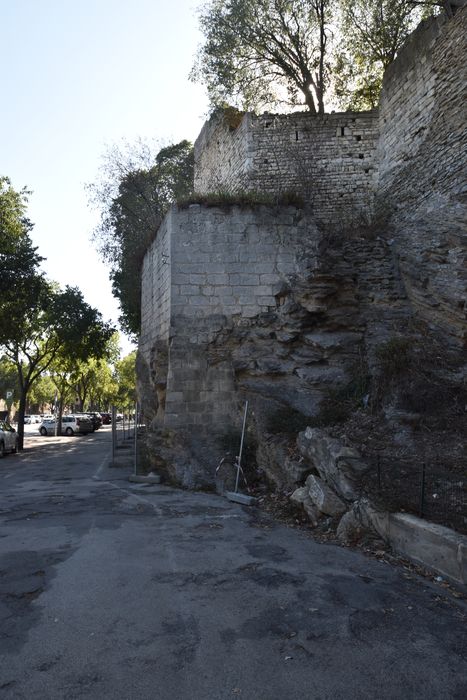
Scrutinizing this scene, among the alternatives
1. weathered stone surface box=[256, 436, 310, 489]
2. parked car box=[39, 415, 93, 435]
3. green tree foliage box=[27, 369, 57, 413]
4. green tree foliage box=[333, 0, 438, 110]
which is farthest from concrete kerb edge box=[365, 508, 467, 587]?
green tree foliage box=[27, 369, 57, 413]

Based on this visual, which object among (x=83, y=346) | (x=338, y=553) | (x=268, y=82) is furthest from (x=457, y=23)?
(x=83, y=346)

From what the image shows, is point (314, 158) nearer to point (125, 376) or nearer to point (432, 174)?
point (432, 174)

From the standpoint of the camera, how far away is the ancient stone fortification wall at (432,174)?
9.70m

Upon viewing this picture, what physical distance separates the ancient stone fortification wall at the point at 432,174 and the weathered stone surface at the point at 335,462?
337 cm

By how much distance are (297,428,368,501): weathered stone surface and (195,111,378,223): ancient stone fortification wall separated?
22.8 ft

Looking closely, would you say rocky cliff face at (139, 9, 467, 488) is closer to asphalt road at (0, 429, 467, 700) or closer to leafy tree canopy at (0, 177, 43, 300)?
asphalt road at (0, 429, 467, 700)

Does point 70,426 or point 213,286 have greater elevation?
point 213,286

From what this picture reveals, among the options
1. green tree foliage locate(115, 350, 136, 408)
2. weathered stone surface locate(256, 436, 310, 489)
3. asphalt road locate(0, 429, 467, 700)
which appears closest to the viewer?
asphalt road locate(0, 429, 467, 700)

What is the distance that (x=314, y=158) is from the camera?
1444cm

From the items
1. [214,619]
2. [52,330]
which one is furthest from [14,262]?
[214,619]

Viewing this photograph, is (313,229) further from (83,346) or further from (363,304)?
(83,346)

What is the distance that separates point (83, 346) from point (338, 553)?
22.8 m

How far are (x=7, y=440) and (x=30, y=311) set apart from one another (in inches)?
222

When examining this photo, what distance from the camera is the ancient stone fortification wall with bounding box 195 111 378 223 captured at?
45.9 ft
